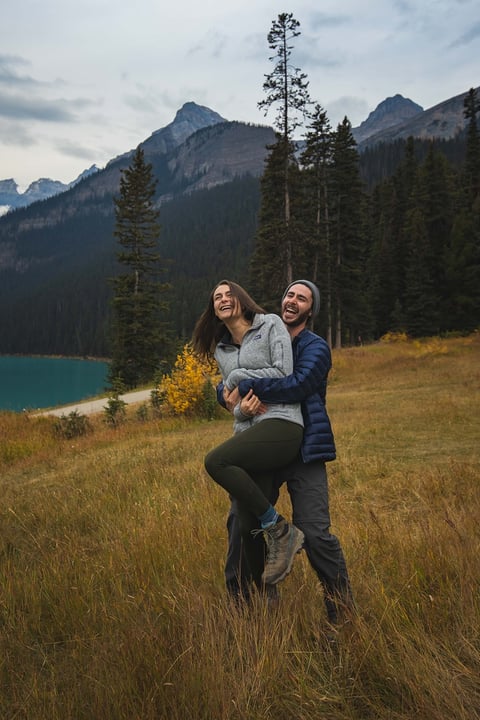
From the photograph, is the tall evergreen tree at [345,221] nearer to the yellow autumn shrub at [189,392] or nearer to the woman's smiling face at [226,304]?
the yellow autumn shrub at [189,392]

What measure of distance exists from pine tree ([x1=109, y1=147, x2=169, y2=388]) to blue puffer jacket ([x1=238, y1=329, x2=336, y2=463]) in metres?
26.7

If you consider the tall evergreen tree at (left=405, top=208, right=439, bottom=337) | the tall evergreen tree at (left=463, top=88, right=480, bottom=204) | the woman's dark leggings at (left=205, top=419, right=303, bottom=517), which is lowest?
the woman's dark leggings at (left=205, top=419, right=303, bottom=517)

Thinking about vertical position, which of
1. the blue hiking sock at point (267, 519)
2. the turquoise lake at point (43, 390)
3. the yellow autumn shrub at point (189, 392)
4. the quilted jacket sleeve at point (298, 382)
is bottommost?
the turquoise lake at point (43, 390)

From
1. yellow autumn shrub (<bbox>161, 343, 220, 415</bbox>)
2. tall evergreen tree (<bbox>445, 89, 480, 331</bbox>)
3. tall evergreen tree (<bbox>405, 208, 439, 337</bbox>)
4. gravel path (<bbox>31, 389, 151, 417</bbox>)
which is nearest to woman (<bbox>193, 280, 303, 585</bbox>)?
yellow autumn shrub (<bbox>161, 343, 220, 415</bbox>)

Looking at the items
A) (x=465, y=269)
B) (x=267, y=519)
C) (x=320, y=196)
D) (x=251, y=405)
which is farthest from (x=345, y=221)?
(x=267, y=519)

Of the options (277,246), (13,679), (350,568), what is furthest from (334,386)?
(13,679)

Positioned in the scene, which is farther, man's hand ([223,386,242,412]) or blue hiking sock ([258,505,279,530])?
man's hand ([223,386,242,412])

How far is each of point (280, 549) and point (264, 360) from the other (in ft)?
3.34

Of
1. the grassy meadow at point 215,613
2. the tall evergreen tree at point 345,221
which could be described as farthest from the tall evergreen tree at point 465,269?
the grassy meadow at point 215,613

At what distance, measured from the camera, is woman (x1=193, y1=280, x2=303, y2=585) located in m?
2.33

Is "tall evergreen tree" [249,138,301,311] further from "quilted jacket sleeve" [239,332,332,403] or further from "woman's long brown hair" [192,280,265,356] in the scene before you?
"quilted jacket sleeve" [239,332,332,403]

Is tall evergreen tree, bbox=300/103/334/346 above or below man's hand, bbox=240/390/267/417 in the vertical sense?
above

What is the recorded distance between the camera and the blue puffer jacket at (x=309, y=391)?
2.46 meters

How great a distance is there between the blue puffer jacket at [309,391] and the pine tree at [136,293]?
87.6 ft
